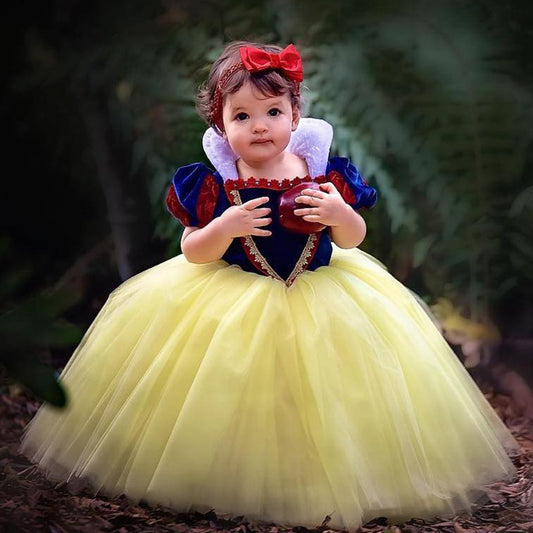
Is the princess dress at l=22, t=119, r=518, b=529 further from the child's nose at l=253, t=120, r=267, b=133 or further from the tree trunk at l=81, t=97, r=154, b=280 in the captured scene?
the tree trunk at l=81, t=97, r=154, b=280

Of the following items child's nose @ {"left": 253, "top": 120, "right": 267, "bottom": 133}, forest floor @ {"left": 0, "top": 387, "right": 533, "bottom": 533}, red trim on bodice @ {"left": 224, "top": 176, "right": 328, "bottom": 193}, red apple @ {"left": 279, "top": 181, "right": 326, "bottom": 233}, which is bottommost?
forest floor @ {"left": 0, "top": 387, "right": 533, "bottom": 533}

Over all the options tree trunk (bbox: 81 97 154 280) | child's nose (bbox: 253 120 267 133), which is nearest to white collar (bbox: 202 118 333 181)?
child's nose (bbox: 253 120 267 133)

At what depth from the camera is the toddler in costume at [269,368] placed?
1.25 m

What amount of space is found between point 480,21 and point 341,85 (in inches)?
15.3

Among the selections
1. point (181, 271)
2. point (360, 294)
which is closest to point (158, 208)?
point (181, 271)

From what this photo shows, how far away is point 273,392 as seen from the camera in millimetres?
1270

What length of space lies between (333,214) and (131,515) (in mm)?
584

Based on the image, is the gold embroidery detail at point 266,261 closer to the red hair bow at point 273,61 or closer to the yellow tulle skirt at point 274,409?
the yellow tulle skirt at point 274,409

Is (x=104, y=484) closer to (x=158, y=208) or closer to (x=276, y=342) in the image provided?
(x=276, y=342)

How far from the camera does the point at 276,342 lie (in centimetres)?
130

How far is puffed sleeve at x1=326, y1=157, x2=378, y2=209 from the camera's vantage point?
1.45 metres

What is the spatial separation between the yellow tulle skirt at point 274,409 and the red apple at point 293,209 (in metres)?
0.09

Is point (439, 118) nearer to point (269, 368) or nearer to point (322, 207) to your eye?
point (322, 207)

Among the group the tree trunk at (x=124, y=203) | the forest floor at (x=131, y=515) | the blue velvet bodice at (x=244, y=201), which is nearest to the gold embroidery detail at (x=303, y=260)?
the blue velvet bodice at (x=244, y=201)
